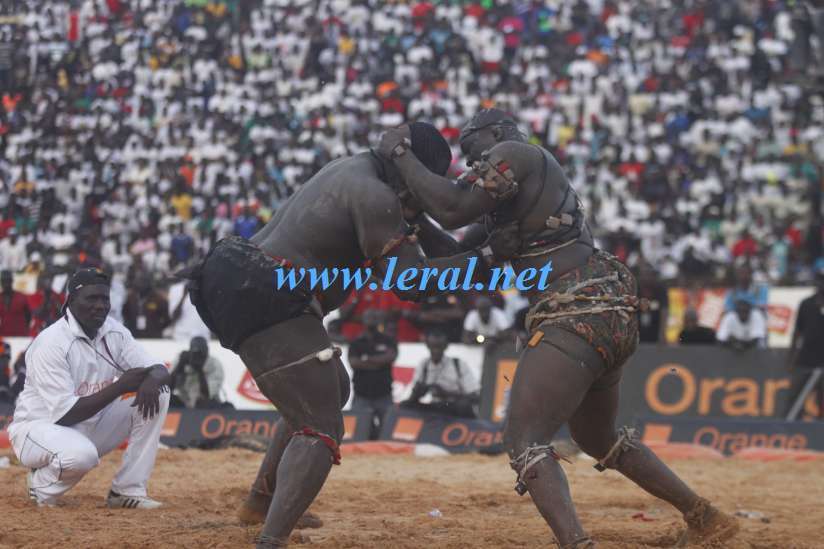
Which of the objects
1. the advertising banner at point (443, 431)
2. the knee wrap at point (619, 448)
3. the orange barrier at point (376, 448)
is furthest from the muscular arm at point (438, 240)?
the advertising banner at point (443, 431)

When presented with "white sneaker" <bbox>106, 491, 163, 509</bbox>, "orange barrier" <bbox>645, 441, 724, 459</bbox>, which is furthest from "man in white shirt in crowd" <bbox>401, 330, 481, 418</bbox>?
"white sneaker" <bbox>106, 491, 163, 509</bbox>

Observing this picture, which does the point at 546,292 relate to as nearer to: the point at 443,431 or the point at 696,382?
the point at 443,431

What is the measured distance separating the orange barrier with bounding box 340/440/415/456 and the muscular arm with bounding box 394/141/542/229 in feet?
21.3

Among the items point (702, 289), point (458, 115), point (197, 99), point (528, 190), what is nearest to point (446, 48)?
point (458, 115)

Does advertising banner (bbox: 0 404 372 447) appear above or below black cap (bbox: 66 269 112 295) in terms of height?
below

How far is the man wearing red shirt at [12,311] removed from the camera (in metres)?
16.3

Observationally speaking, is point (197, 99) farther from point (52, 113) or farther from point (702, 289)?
point (702, 289)

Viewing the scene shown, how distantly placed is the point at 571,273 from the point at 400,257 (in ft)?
3.03

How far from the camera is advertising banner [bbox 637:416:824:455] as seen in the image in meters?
12.9

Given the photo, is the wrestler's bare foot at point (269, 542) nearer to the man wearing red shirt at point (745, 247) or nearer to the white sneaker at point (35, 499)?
the white sneaker at point (35, 499)

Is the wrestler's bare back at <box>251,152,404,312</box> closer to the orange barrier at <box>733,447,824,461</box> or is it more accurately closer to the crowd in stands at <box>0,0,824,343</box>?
the orange barrier at <box>733,447,824,461</box>

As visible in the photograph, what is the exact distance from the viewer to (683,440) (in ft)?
42.7

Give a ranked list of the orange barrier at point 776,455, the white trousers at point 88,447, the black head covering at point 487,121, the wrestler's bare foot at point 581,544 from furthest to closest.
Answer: the orange barrier at point 776,455 < the white trousers at point 88,447 < the black head covering at point 487,121 < the wrestler's bare foot at point 581,544

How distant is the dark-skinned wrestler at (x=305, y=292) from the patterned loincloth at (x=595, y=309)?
14.4 inches
